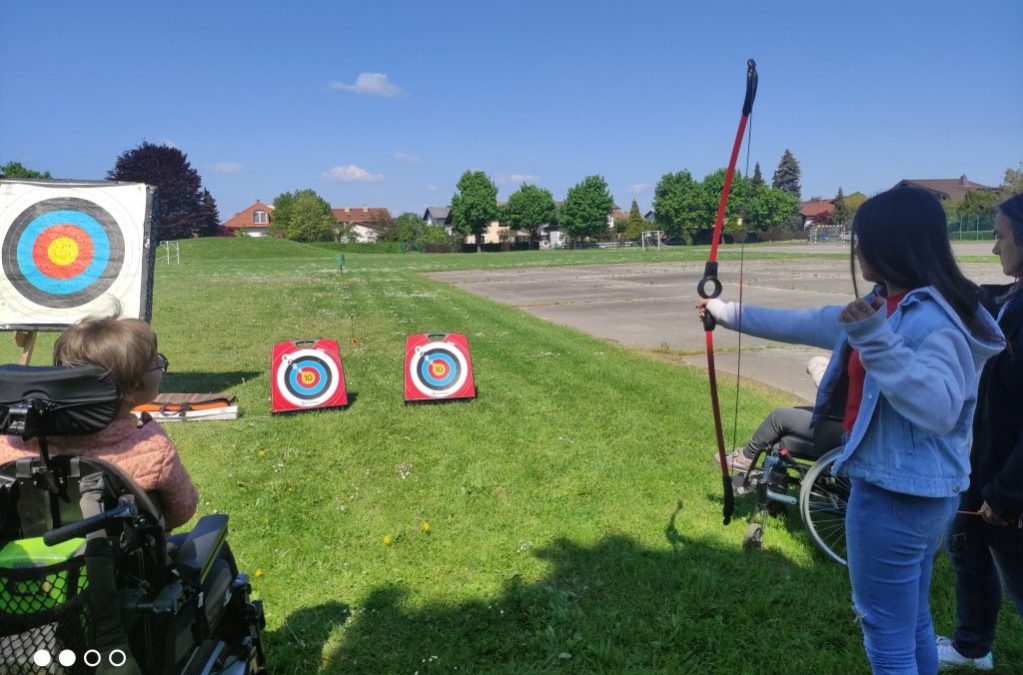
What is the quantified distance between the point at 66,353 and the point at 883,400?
217 cm

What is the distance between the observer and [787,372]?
8.01m

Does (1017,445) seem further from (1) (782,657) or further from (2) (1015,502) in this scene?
(1) (782,657)

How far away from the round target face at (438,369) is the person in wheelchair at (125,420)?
4703mm

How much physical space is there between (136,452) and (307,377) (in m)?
4.68

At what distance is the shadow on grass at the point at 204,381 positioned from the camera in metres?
7.59

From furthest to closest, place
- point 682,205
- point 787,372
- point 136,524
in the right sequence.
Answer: point 682,205, point 787,372, point 136,524

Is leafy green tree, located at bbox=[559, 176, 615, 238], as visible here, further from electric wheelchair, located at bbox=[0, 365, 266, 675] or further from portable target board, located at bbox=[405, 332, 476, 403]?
electric wheelchair, located at bbox=[0, 365, 266, 675]

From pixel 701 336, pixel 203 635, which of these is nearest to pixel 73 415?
pixel 203 635

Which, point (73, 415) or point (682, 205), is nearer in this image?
point (73, 415)

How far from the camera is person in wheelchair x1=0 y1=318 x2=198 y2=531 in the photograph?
184 centimetres

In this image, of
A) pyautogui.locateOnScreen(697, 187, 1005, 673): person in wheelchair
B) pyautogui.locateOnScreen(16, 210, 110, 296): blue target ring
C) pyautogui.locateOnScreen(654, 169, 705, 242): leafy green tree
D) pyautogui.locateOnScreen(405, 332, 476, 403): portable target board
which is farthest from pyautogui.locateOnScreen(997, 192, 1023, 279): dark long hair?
pyautogui.locateOnScreen(654, 169, 705, 242): leafy green tree

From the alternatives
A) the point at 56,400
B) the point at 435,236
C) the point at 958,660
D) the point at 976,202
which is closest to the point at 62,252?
the point at 56,400

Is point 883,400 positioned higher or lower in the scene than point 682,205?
lower

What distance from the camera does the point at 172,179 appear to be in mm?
70562
